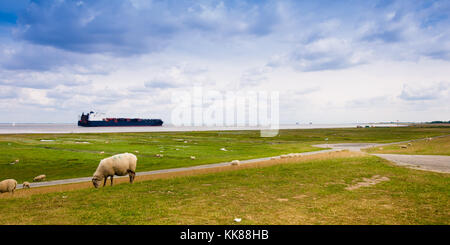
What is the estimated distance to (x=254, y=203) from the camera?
43.7ft

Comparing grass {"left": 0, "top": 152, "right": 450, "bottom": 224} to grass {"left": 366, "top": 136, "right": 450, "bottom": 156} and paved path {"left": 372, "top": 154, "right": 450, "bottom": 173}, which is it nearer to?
paved path {"left": 372, "top": 154, "right": 450, "bottom": 173}

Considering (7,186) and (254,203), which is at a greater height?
(254,203)

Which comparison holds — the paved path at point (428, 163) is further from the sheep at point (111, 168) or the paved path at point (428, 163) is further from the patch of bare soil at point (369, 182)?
the sheep at point (111, 168)

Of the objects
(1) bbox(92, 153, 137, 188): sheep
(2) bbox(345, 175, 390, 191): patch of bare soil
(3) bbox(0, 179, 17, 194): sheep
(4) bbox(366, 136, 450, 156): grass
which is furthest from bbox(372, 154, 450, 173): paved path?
(3) bbox(0, 179, 17, 194): sheep

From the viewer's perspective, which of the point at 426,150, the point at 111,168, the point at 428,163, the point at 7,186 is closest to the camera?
the point at 111,168

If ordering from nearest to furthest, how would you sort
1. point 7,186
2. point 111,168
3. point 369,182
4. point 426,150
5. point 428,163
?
point 369,182
point 111,168
point 7,186
point 428,163
point 426,150

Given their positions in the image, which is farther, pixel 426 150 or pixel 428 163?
pixel 426 150

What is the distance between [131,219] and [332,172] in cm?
1768

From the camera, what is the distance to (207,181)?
20797mm

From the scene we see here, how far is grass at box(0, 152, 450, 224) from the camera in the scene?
10760 mm

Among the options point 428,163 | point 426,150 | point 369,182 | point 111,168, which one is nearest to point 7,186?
point 111,168

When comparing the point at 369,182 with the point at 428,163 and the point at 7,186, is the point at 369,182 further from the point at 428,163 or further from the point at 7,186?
the point at 7,186
